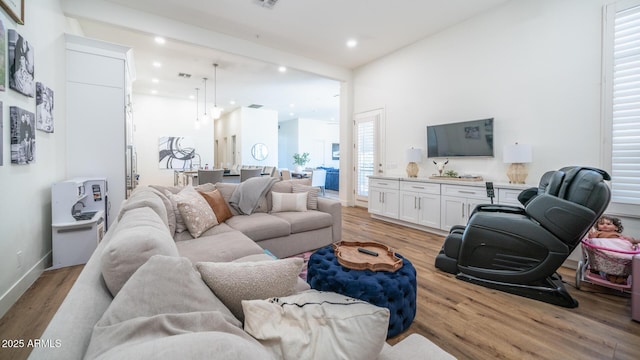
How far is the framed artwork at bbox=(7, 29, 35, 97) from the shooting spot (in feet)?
7.12

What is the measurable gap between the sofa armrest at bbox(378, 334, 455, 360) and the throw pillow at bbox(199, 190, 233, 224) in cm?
241

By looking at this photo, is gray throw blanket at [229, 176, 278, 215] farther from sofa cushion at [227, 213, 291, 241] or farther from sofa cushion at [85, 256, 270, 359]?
sofa cushion at [85, 256, 270, 359]

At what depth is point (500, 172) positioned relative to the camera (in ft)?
12.9

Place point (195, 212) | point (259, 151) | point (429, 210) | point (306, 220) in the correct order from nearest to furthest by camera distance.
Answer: point (195, 212) < point (306, 220) < point (429, 210) < point (259, 151)

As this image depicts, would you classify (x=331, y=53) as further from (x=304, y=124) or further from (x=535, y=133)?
(x=304, y=124)

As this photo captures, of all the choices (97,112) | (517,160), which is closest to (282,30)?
(97,112)

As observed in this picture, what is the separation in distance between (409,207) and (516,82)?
2324 millimetres

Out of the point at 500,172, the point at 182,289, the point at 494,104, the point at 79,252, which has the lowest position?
the point at 79,252

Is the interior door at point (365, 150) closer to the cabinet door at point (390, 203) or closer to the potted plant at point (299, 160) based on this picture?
the cabinet door at point (390, 203)

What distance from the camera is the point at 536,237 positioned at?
234cm

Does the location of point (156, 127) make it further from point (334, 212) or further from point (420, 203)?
point (420, 203)

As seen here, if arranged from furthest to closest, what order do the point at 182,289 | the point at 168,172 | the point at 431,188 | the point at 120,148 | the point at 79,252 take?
the point at 168,172
the point at 431,188
the point at 120,148
the point at 79,252
the point at 182,289

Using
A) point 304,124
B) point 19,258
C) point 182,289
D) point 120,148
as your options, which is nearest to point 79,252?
point 19,258

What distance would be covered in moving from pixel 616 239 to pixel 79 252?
5.37m
